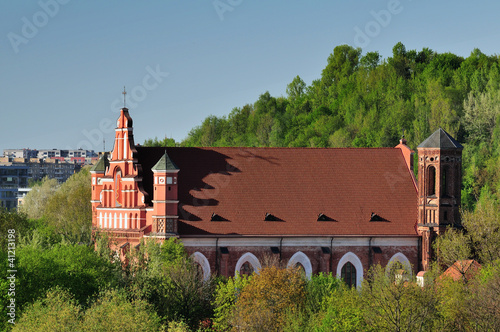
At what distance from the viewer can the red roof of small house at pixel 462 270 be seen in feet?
201

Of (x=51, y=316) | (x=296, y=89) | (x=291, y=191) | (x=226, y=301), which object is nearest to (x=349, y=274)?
(x=291, y=191)

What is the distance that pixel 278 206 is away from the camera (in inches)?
2699

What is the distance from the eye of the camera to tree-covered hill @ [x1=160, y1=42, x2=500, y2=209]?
113438 mm

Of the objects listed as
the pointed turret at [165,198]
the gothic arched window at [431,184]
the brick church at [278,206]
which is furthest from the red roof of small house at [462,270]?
the pointed turret at [165,198]

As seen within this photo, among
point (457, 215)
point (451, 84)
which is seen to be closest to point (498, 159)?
point (451, 84)

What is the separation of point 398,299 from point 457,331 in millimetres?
3559

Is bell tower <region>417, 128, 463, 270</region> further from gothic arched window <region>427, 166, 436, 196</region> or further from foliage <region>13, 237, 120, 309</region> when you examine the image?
foliage <region>13, 237, 120, 309</region>

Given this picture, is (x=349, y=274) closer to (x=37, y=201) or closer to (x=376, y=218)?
(x=376, y=218)

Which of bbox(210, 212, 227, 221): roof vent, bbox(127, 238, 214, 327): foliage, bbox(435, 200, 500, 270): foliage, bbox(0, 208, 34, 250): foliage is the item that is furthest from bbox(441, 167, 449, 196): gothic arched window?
bbox(0, 208, 34, 250): foliage

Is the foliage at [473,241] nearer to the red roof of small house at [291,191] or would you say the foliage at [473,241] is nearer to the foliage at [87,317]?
the red roof of small house at [291,191]

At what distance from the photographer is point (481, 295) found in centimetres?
5303

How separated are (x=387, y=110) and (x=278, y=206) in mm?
60449

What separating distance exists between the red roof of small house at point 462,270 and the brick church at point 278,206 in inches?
132

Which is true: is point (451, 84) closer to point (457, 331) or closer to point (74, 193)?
point (74, 193)
